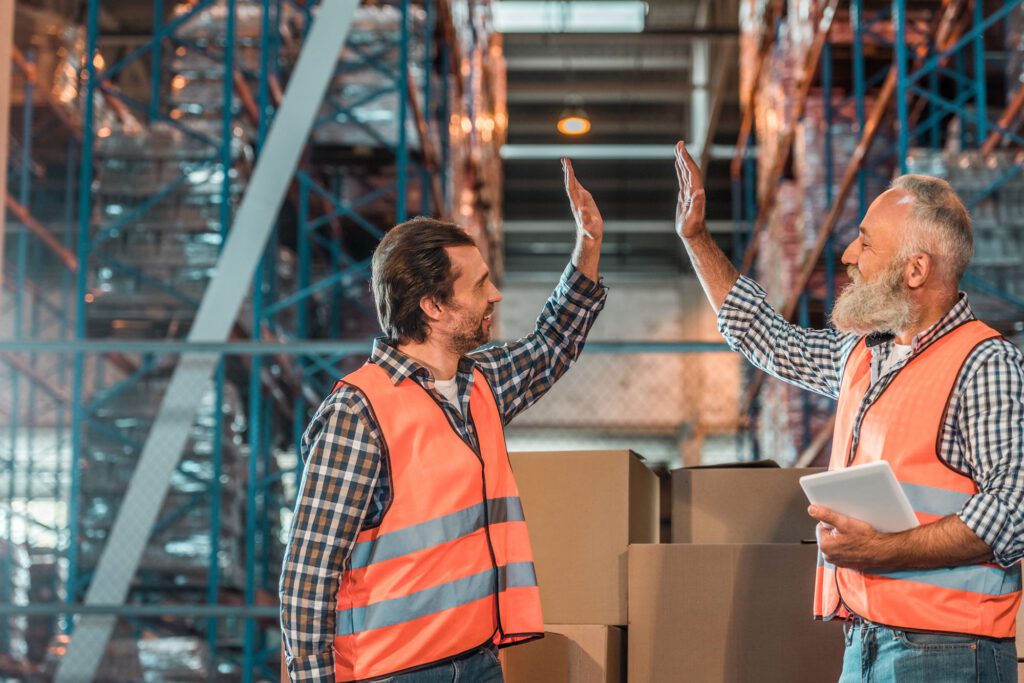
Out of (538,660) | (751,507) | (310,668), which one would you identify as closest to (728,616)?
(751,507)

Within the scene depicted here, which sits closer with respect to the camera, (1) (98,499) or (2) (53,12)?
(1) (98,499)

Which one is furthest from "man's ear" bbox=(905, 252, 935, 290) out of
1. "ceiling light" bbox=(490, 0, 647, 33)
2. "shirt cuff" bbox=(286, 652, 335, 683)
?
"ceiling light" bbox=(490, 0, 647, 33)

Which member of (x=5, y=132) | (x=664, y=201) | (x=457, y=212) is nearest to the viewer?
(x=5, y=132)

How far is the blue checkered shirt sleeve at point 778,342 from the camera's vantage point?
9.96 feet

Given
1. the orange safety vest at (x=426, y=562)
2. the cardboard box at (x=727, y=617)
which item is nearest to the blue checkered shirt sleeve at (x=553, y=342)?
the orange safety vest at (x=426, y=562)

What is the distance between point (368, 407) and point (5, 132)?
0.88 m

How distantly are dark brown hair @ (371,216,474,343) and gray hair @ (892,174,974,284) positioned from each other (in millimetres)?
992

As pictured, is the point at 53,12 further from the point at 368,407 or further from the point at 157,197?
the point at 368,407

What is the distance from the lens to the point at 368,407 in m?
2.51

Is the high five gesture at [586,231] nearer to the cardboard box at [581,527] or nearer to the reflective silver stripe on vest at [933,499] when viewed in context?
the cardboard box at [581,527]

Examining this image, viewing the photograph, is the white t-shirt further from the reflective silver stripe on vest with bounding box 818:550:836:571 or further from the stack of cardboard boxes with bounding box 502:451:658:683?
the stack of cardboard boxes with bounding box 502:451:658:683

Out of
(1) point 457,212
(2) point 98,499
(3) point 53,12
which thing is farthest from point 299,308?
(3) point 53,12

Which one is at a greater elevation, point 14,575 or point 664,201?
point 664,201

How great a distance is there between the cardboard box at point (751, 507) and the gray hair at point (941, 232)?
93cm
